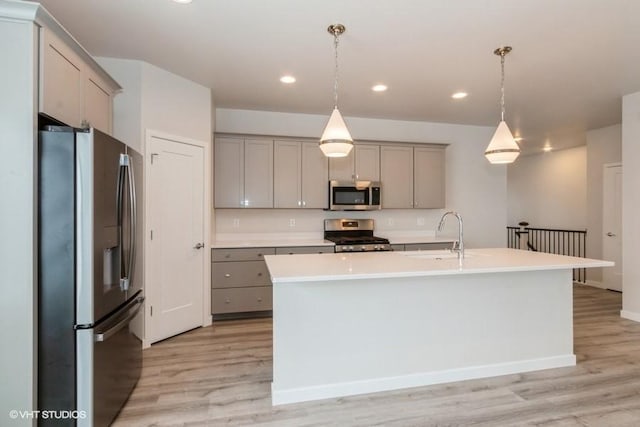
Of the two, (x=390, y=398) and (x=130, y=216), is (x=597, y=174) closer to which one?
(x=390, y=398)

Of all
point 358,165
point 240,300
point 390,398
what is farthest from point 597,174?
point 240,300

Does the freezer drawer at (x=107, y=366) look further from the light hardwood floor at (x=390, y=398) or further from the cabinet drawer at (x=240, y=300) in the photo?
the cabinet drawer at (x=240, y=300)

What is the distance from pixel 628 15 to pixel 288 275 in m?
2.97

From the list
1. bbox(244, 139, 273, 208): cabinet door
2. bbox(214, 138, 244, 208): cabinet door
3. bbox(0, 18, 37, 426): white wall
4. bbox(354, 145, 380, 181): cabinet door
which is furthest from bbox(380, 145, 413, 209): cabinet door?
bbox(0, 18, 37, 426): white wall

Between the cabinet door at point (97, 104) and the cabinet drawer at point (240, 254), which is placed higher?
the cabinet door at point (97, 104)

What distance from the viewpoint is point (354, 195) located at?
16.1ft

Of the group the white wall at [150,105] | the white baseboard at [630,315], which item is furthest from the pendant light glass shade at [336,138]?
the white baseboard at [630,315]

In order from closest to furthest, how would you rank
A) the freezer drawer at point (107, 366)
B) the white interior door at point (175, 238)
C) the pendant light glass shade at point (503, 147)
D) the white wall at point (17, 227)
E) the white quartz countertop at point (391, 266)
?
the white wall at point (17, 227) < the freezer drawer at point (107, 366) < the white quartz countertop at point (391, 266) < the pendant light glass shade at point (503, 147) < the white interior door at point (175, 238)

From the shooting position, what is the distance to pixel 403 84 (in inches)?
151

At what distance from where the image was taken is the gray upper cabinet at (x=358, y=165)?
4871mm

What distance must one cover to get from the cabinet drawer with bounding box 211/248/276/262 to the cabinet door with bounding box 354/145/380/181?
168cm

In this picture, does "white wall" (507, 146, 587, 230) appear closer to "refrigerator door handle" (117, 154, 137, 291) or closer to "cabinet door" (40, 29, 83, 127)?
"refrigerator door handle" (117, 154, 137, 291)

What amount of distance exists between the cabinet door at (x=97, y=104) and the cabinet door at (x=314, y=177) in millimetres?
2370

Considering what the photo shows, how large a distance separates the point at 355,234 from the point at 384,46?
2.75 meters
